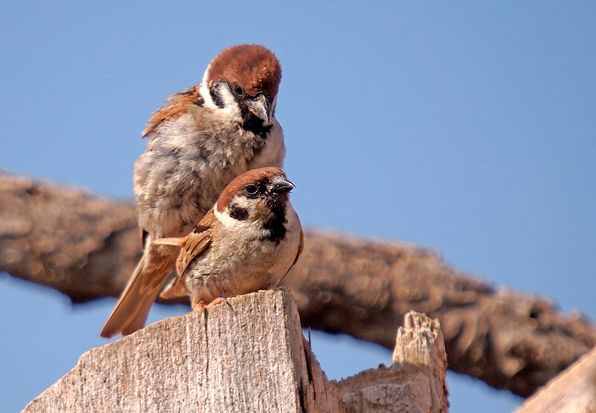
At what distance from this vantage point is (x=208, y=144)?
185 inches

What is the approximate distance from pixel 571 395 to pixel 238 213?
1.19 m

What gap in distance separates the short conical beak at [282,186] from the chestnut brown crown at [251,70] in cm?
94

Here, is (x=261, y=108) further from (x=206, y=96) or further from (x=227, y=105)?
(x=206, y=96)

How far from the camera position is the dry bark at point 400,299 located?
18.4 ft

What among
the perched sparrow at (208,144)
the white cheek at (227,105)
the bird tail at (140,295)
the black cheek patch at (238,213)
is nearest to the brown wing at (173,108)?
the perched sparrow at (208,144)

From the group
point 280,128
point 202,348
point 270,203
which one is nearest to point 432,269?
point 280,128

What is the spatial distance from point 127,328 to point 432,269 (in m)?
1.66

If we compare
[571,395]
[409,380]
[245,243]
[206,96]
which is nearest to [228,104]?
[206,96]

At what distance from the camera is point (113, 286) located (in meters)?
5.60

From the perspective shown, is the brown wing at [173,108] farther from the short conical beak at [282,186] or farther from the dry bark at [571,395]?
the dry bark at [571,395]

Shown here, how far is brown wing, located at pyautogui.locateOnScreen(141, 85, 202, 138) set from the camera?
16.0 ft

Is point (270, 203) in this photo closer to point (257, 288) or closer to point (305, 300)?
point (257, 288)

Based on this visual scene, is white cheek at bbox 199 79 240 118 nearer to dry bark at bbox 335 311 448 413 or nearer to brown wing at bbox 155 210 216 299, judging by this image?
brown wing at bbox 155 210 216 299

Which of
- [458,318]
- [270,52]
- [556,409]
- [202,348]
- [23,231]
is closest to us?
[202,348]
